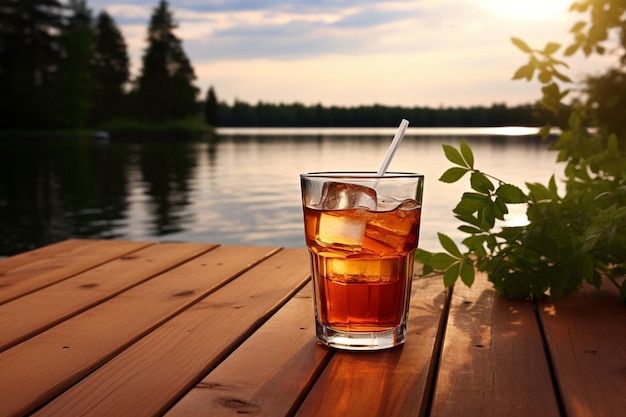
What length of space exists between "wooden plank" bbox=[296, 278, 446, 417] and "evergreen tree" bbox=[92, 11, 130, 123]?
63.7m

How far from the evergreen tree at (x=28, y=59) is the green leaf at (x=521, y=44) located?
181 feet

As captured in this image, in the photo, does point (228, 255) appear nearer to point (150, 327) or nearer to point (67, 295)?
point (67, 295)

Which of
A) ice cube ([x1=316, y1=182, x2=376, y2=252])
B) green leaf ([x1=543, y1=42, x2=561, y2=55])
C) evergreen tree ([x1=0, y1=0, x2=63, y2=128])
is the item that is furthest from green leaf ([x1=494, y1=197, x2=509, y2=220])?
evergreen tree ([x1=0, y1=0, x2=63, y2=128])

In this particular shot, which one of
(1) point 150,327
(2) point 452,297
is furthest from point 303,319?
(2) point 452,297

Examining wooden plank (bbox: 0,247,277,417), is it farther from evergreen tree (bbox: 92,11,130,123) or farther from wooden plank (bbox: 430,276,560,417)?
evergreen tree (bbox: 92,11,130,123)

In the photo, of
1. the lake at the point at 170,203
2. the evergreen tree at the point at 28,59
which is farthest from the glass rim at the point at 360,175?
the evergreen tree at the point at 28,59

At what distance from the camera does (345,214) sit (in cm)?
161

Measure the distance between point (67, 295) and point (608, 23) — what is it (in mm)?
2779

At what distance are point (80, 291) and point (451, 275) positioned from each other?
112cm

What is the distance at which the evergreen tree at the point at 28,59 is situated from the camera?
52.8 metres

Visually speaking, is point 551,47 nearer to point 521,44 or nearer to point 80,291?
point 521,44

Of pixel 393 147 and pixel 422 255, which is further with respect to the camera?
pixel 422 255

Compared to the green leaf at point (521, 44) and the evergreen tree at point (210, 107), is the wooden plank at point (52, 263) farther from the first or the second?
the evergreen tree at point (210, 107)

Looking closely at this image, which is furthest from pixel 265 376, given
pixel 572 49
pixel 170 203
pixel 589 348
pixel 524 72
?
pixel 170 203
